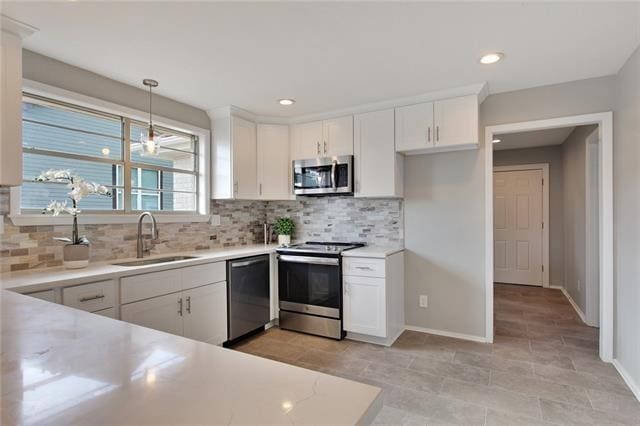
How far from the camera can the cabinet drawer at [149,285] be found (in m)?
2.24

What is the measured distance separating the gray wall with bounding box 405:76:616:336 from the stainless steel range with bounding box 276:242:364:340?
0.76 meters

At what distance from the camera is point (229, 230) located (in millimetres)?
3877

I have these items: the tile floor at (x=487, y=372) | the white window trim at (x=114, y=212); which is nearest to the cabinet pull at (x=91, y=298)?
the white window trim at (x=114, y=212)

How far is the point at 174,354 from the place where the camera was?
33.1 inches

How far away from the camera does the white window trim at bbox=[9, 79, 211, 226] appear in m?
2.23

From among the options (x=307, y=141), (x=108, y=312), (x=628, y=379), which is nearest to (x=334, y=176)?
(x=307, y=141)

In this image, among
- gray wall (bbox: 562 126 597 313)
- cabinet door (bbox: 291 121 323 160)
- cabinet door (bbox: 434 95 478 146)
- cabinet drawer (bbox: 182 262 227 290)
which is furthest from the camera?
gray wall (bbox: 562 126 597 313)

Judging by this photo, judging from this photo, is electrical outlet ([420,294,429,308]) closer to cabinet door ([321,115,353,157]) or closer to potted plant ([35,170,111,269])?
cabinet door ([321,115,353,157])

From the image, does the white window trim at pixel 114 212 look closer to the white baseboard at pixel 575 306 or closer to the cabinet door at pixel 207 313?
the cabinet door at pixel 207 313

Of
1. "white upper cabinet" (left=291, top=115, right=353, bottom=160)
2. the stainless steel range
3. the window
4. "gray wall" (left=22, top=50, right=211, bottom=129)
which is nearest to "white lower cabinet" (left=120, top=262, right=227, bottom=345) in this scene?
the stainless steel range

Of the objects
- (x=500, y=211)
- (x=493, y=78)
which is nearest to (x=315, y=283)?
(x=493, y=78)

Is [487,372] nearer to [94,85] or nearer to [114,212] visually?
[114,212]

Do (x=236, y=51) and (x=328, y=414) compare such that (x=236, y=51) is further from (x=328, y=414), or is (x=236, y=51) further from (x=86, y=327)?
(x=328, y=414)

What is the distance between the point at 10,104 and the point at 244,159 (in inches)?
80.3
